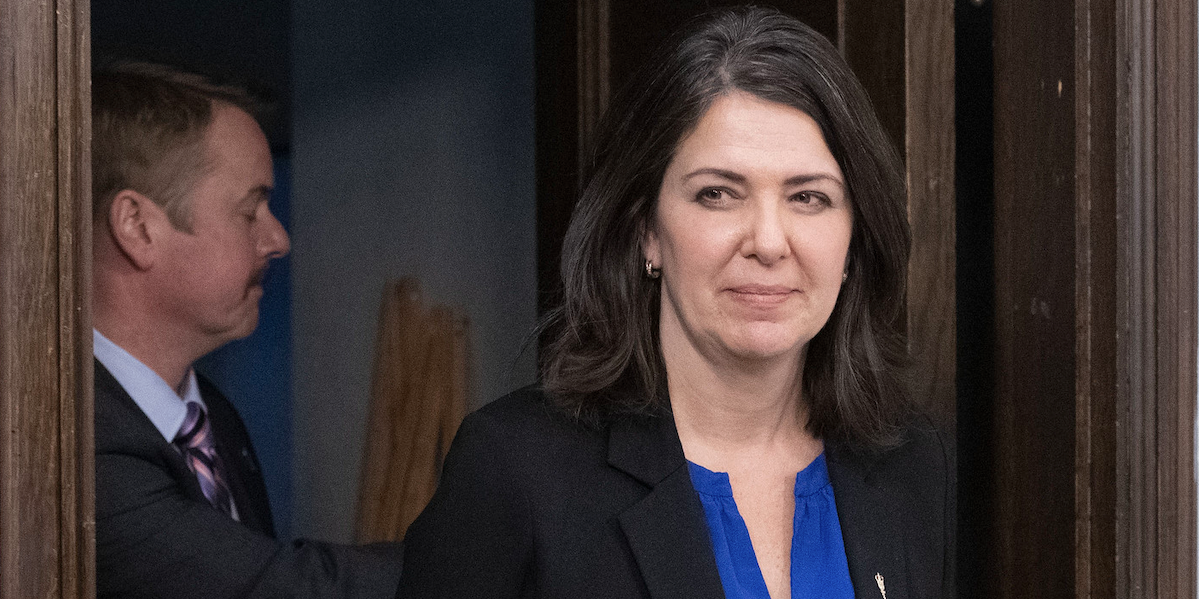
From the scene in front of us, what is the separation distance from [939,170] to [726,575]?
0.92 meters

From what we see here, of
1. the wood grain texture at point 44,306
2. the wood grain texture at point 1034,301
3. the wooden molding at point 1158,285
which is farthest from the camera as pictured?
the wood grain texture at point 1034,301

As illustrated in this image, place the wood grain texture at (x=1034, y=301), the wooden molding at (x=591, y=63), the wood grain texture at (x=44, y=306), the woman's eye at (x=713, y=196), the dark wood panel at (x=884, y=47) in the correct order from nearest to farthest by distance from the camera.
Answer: the wood grain texture at (x=44, y=306) < the woman's eye at (x=713, y=196) < the wood grain texture at (x=1034, y=301) < the dark wood panel at (x=884, y=47) < the wooden molding at (x=591, y=63)

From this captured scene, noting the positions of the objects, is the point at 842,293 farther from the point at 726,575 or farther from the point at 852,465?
the point at 726,575

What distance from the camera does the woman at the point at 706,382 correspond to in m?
1.66

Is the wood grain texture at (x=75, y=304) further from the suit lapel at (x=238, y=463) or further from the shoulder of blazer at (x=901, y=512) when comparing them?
the shoulder of blazer at (x=901, y=512)

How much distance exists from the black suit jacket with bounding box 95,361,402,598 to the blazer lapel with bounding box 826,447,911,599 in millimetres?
846

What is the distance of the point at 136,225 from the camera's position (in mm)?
1735

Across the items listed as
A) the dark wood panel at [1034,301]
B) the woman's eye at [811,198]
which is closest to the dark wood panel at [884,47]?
the dark wood panel at [1034,301]

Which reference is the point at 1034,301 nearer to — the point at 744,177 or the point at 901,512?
the point at 901,512

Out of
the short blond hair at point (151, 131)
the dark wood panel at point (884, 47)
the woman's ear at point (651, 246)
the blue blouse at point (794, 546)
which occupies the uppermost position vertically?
the dark wood panel at point (884, 47)

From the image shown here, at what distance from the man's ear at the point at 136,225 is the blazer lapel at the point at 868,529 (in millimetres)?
1089

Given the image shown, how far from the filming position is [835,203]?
179cm

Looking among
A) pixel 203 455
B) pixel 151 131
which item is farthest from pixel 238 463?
pixel 151 131

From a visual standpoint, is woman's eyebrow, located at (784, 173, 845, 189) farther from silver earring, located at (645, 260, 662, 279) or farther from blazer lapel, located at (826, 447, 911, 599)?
blazer lapel, located at (826, 447, 911, 599)
